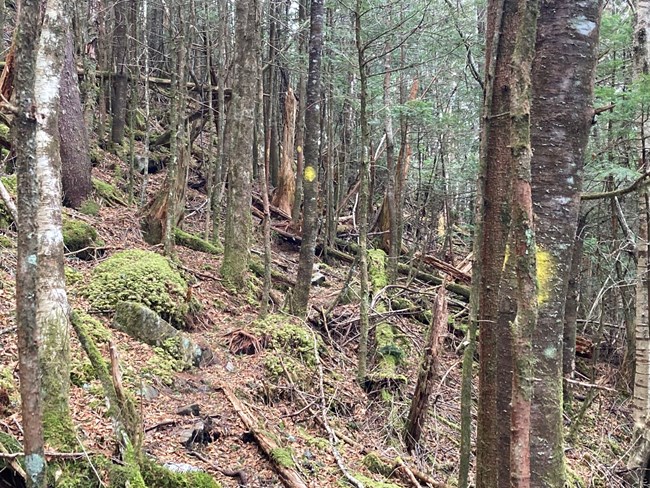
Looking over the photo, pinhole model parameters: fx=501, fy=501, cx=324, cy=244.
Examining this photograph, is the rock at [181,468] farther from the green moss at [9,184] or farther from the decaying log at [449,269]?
the decaying log at [449,269]

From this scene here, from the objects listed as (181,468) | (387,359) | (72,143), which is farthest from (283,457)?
(72,143)

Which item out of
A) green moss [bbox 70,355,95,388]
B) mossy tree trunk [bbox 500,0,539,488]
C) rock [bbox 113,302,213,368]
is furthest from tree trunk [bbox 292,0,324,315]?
mossy tree trunk [bbox 500,0,539,488]

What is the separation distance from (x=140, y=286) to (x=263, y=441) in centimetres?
305

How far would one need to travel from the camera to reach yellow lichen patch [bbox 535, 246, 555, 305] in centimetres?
282

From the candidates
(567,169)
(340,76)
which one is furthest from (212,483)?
(340,76)

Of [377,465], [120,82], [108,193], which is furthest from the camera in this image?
[120,82]

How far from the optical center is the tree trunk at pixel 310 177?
852 cm

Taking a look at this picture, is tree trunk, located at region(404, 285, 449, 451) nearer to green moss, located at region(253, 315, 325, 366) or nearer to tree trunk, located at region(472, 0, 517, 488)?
green moss, located at region(253, 315, 325, 366)

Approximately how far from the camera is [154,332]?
6.24 meters

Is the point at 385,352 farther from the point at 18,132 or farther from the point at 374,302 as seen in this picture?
the point at 18,132

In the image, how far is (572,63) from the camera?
286cm

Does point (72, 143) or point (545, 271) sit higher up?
point (72, 143)

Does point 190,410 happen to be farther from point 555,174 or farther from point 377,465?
point 555,174

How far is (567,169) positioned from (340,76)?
1341 cm
